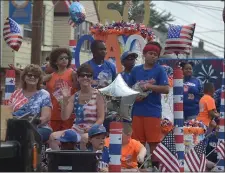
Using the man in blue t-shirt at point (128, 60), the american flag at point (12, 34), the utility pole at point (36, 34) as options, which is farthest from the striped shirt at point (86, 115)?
the utility pole at point (36, 34)

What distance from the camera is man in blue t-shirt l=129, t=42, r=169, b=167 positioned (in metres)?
8.45

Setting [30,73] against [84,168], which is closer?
[84,168]

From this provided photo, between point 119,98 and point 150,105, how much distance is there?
56 cm

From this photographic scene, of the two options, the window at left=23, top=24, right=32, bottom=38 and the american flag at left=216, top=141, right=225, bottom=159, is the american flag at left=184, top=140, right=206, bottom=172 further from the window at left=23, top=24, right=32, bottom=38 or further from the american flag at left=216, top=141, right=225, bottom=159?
the window at left=23, top=24, right=32, bottom=38

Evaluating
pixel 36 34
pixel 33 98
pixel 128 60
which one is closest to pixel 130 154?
pixel 33 98

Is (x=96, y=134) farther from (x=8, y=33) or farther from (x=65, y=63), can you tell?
(x=8, y=33)

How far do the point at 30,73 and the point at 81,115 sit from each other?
Result: 2.85 feet

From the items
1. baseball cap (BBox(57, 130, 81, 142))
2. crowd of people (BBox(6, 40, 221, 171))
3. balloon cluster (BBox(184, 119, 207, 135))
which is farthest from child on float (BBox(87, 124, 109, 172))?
balloon cluster (BBox(184, 119, 207, 135))

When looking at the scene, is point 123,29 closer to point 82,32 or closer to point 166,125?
point 166,125

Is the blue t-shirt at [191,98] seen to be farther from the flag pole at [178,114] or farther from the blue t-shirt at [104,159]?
the blue t-shirt at [104,159]

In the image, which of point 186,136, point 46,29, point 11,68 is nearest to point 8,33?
point 11,68

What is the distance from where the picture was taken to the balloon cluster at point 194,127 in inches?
412

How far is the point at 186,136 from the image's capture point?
10.5m

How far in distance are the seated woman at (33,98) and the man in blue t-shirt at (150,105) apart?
124cm
